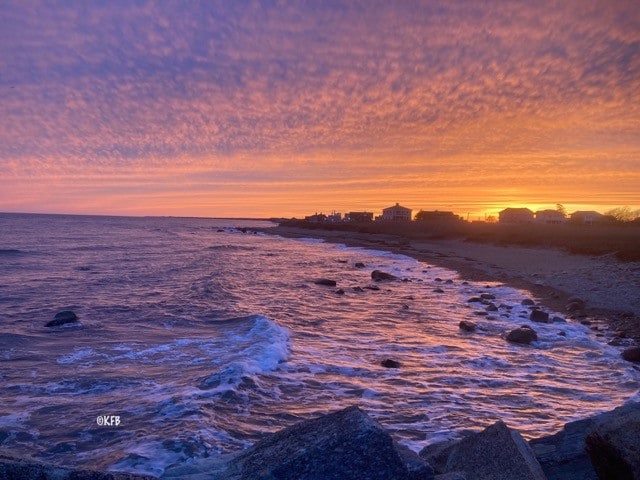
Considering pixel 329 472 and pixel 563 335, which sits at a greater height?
pixel 329 472

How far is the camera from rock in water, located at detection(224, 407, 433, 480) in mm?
3287

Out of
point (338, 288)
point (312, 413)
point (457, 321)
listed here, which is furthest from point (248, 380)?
point (338, 288)

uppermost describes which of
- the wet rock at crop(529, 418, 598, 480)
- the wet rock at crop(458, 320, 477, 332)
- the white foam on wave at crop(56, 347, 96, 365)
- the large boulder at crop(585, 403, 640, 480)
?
the large boulder at crop(585, 403, 640, 480)

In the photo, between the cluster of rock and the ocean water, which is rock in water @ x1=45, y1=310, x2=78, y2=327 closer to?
the ocean water

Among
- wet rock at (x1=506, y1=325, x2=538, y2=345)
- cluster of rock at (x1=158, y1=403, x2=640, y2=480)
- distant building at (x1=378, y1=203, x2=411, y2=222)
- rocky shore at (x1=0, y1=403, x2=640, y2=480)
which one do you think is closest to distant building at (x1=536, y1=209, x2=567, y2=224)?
distant building at (x1=378, y1=203, x2=411, y2=222)

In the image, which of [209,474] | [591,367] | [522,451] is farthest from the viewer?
[591,367]

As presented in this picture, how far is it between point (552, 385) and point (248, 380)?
6.67 meters

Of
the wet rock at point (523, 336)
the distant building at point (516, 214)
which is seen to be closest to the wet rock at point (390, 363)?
the wet rock at point (523, 336)

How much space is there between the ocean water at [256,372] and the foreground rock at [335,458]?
187cm

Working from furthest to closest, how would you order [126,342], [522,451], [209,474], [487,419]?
[126,342], [487,419], [522,451], [209,474]

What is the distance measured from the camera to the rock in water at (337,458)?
329cm

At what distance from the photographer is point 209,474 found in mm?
3768

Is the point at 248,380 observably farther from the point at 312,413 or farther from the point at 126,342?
the point at 126,342

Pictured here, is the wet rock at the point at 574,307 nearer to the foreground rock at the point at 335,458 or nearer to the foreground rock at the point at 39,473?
the foreground rock at the point at 335,458
